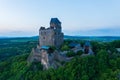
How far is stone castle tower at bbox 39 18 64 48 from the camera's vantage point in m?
62.9

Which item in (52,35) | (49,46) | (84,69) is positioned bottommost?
(84,69)

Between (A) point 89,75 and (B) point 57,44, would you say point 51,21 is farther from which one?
(A) point 89,75

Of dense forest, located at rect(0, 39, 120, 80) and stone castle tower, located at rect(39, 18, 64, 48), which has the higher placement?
stone castle tower, located at rect(39, 18, 64, 48)

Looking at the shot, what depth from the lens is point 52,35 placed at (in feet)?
206

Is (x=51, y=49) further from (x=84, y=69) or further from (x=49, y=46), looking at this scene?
(x=84, y=69)

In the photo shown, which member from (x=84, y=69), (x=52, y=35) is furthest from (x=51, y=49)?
(x=84, y=69)

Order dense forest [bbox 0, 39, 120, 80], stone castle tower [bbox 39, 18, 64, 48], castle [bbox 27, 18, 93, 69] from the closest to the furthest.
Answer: dense forest [bbox 0, 39, 120, 80], castle [bbox 27, 18, 93, 69], stone castle tower [bbox 39, 18, 64, 48]

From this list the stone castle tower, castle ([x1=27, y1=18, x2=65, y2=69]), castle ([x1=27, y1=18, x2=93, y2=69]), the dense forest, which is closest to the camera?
the dense forest

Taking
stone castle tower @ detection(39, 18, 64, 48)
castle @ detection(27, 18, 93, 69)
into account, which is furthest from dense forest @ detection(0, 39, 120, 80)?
stone castle tower @ detection(39, 18, 64, 48)

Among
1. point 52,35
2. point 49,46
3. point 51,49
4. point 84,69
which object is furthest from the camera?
point 52,35

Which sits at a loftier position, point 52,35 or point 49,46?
point 52,35

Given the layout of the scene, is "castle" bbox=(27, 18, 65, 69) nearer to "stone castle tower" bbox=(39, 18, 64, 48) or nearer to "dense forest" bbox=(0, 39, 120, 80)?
"stone castle tower" bbox=(39, 18, 64, 48)

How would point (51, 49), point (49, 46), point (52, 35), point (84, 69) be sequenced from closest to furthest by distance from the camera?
point (84, 69)
point (51, 49)
point (49, 46)
point (52, 35)

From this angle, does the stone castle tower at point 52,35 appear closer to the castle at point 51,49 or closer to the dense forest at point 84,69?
the castle at point 51,49
